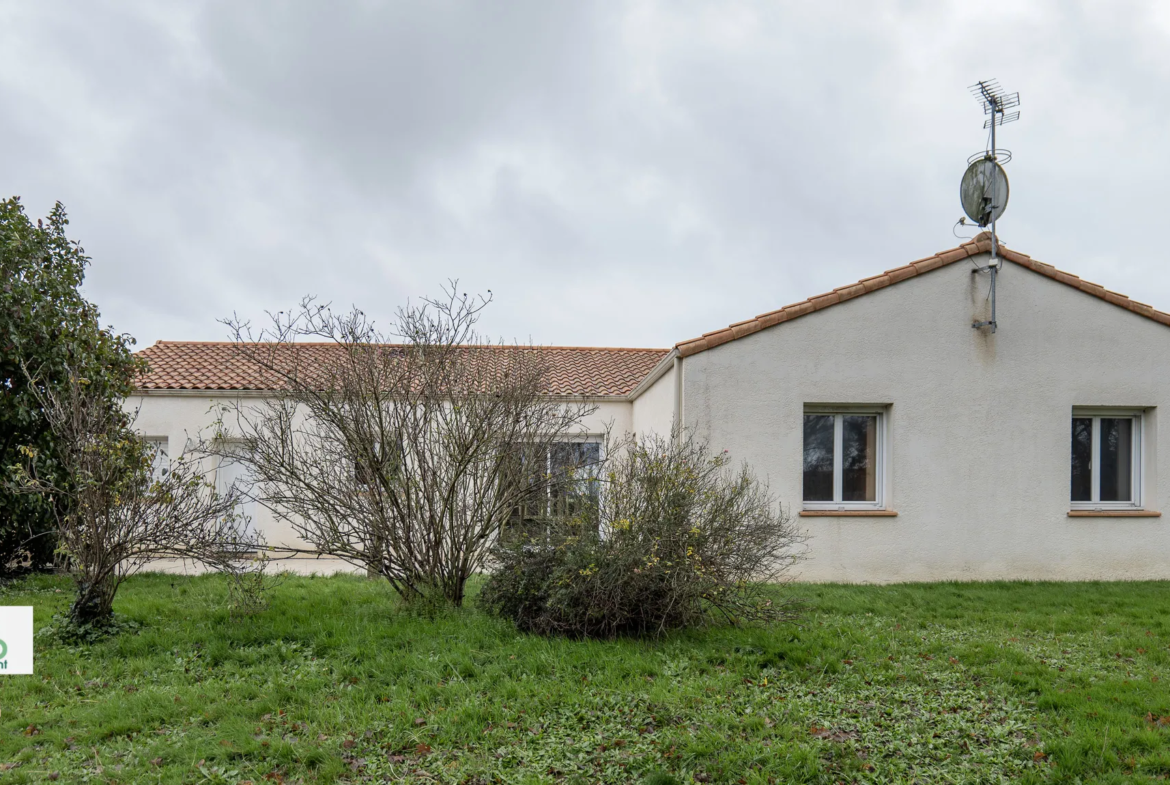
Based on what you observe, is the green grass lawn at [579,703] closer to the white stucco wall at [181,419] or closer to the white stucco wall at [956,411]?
the white stucco wall at [956,411]

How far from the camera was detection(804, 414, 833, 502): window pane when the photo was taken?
10.4 meters

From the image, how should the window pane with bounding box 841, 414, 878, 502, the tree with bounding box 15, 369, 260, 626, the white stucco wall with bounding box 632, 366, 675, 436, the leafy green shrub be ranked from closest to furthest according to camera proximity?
1. the leafy green shrub
2. the tree with bounding box 15, 369, 260, 626
3. the window pane with bounding box 841, 414, 878, 502
4. the white stucco wall with bounding box 632, 366, 675, 436

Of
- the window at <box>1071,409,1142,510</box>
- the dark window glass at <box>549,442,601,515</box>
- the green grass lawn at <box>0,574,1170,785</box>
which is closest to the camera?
the green grass lawn at <box>0,574,1170,785</box>

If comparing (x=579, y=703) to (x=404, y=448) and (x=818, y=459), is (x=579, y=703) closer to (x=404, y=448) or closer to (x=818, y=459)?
(x=404, y=448)

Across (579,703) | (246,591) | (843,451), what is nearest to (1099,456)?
(843,451)

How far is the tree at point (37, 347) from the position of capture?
386 inches

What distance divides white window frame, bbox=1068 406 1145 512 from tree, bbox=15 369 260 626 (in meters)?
12.0

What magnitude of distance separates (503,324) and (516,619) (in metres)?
3.79

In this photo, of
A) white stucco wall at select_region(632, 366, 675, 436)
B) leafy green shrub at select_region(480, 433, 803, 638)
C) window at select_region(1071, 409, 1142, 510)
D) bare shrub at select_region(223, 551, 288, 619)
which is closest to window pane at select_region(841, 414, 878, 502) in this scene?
white stucco wall at select_region(632, 366, 675, 436)

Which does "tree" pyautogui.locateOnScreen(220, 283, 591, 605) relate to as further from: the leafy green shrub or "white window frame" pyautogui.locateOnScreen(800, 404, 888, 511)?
"white window frame" pyautogui.locateOnScreen(800, 404, 888, 511)

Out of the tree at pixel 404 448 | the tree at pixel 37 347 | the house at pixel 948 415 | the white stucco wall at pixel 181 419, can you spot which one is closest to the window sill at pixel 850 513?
the house at pixel 948 415

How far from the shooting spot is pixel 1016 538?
10391 millimetres

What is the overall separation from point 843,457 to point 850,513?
2.84ft

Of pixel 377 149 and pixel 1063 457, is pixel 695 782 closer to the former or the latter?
pixel 1063 457
